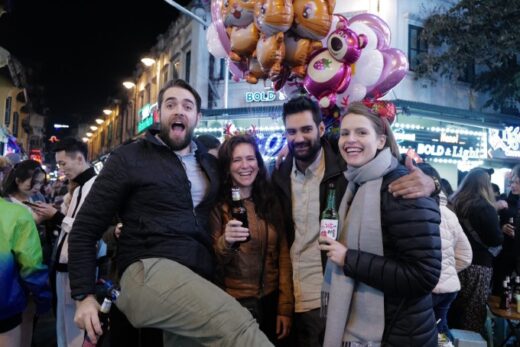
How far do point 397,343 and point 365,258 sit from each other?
1.70ft

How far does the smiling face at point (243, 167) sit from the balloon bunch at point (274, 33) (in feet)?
5.01

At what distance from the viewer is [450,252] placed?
4.43m

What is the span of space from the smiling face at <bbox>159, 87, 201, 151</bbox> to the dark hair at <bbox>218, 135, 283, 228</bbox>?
1.59ft

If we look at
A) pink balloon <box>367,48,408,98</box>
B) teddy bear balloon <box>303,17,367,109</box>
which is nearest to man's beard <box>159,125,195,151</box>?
teddy bear balloon <box>303,17,367,109</box>

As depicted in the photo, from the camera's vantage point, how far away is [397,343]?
2.40m

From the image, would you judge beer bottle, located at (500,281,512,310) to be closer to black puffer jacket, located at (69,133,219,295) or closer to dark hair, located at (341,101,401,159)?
dark hair, located at (341,101,401,159)

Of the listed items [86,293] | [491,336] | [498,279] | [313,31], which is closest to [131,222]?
[86,293]

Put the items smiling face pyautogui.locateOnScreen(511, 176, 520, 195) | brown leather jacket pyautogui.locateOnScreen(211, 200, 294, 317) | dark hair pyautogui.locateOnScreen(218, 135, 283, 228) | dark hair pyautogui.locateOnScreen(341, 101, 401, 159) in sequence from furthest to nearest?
smiling face pyautogui.locateOnScreen(511, 176, 520, 195)
dark hair pyautogui.locateOnScreen(218, 135, 283, 228)
brown leather jacket pyautogui.locateOnScreen(211, 200, 294, 317)
dark hair pyautogui.locateOnScreen(341, 101, 401, 159)

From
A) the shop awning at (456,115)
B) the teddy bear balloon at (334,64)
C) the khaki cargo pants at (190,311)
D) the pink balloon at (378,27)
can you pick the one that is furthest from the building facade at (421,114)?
the khaki cargo pants at (190,311)

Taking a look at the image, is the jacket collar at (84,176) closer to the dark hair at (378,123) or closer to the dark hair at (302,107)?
the dark hair at (302,107)

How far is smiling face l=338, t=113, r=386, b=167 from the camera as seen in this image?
2.66 meters

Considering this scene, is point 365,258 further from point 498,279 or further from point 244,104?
point 244,104

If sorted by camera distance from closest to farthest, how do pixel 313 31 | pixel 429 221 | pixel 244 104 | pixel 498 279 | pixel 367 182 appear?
pixel 429 221, pixel 367 182, pixel 313 31, pixel 498 279, pixel 244 104

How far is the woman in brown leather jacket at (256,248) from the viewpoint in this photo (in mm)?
3229
